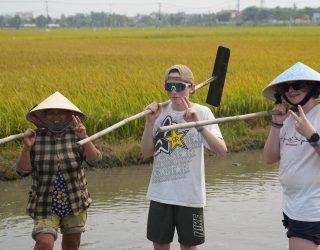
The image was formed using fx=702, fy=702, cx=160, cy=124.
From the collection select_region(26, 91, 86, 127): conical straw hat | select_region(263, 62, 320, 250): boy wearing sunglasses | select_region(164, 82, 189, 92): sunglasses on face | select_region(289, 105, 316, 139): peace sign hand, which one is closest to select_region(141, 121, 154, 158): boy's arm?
select_region(164, 82, 189, 92): sunglasses on face

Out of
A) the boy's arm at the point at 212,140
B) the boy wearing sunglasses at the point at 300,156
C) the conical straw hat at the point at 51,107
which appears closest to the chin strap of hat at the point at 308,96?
the boy wearing sunglasses at the point at 300,156

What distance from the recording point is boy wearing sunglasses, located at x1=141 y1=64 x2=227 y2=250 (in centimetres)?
386

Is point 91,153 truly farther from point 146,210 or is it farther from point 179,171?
point 146,210

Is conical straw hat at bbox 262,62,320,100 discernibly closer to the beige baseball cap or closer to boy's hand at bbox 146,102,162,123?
the beige baseball cap

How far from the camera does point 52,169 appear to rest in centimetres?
397

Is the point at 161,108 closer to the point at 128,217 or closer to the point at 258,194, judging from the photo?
the point at 128,217

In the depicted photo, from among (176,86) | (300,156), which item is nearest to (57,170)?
(176,86)

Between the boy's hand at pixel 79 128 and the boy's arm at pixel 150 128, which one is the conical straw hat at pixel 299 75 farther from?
the boy's hand at pixel 79 128

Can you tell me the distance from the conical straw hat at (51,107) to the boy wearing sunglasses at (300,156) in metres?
1.19

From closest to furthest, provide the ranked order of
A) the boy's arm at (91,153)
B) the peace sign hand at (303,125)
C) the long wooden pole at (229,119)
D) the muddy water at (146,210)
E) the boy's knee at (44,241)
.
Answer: the peace sign hand at (303,125) < the long wooden pole at (229,119) < the boy's knee at (44,241) < the boy's arm at (91,153) < the muddy water at (146,210)

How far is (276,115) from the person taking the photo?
3.54 metres

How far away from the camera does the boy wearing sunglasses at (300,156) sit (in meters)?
3.39

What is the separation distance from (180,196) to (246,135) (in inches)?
246

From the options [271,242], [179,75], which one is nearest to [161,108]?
[179,75]
